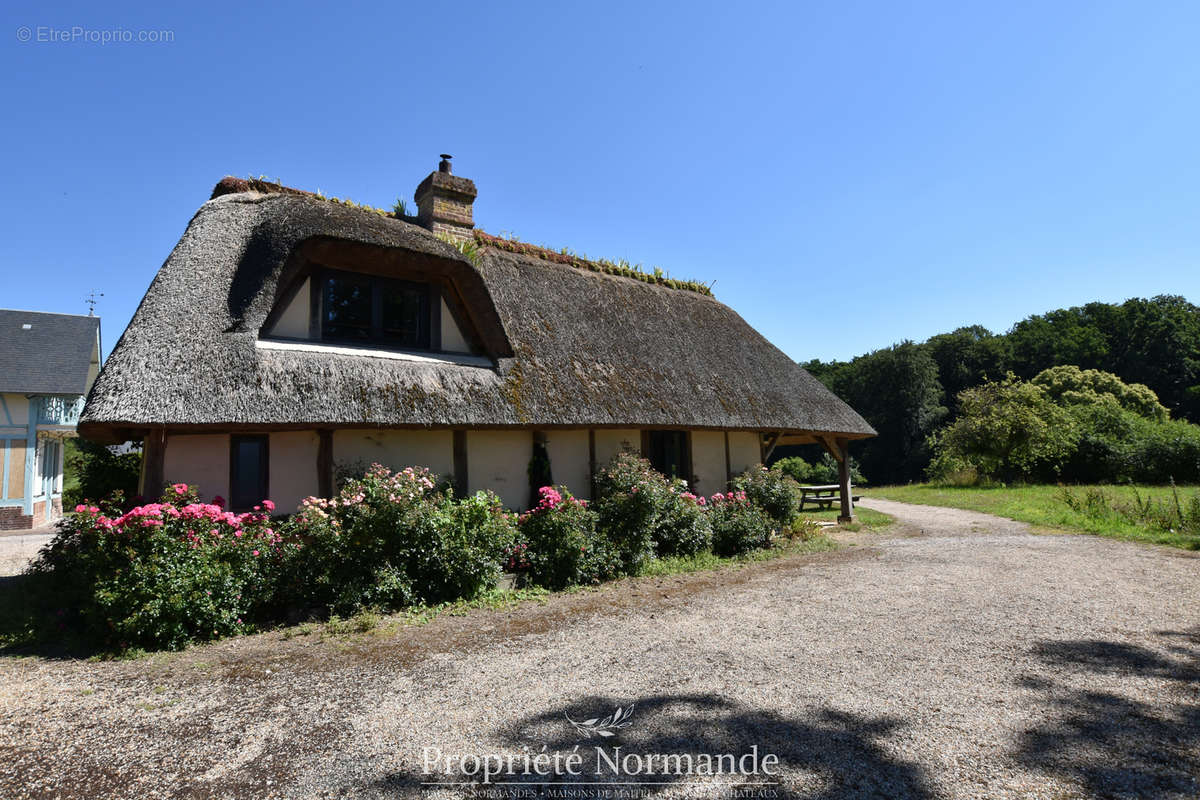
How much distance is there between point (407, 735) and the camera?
3.66 m

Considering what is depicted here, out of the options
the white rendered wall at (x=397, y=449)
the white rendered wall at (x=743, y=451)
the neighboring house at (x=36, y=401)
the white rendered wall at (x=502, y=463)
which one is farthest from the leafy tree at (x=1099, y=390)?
the neighboring house at (x=36, y=401)

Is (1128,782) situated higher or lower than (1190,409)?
lower

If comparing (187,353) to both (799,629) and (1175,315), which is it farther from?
(1175,315)

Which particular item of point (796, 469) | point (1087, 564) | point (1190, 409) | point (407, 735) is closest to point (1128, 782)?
point (407, 735)

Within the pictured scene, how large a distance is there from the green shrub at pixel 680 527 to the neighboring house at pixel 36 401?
19393 millimetres

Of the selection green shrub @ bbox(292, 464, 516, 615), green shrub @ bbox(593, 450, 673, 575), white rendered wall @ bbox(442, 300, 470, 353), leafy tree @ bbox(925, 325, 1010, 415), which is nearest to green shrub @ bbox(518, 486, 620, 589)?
green shrub @ bbox(593, 450, 673, 575)

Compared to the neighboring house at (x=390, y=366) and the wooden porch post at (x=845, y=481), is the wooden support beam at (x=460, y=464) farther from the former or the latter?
the wooden porch post at (x=845, y=481)

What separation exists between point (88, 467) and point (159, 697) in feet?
24.1

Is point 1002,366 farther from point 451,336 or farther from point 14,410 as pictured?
point 14,410

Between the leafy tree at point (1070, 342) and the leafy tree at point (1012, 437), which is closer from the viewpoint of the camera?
the leafy tree at point (1012, 437)

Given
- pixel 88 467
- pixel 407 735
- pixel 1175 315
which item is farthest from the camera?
pixel 1175 315

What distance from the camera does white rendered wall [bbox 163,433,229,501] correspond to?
700 cm

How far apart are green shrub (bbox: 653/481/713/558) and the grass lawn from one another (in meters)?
8.50

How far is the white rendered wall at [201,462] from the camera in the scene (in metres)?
7.00
